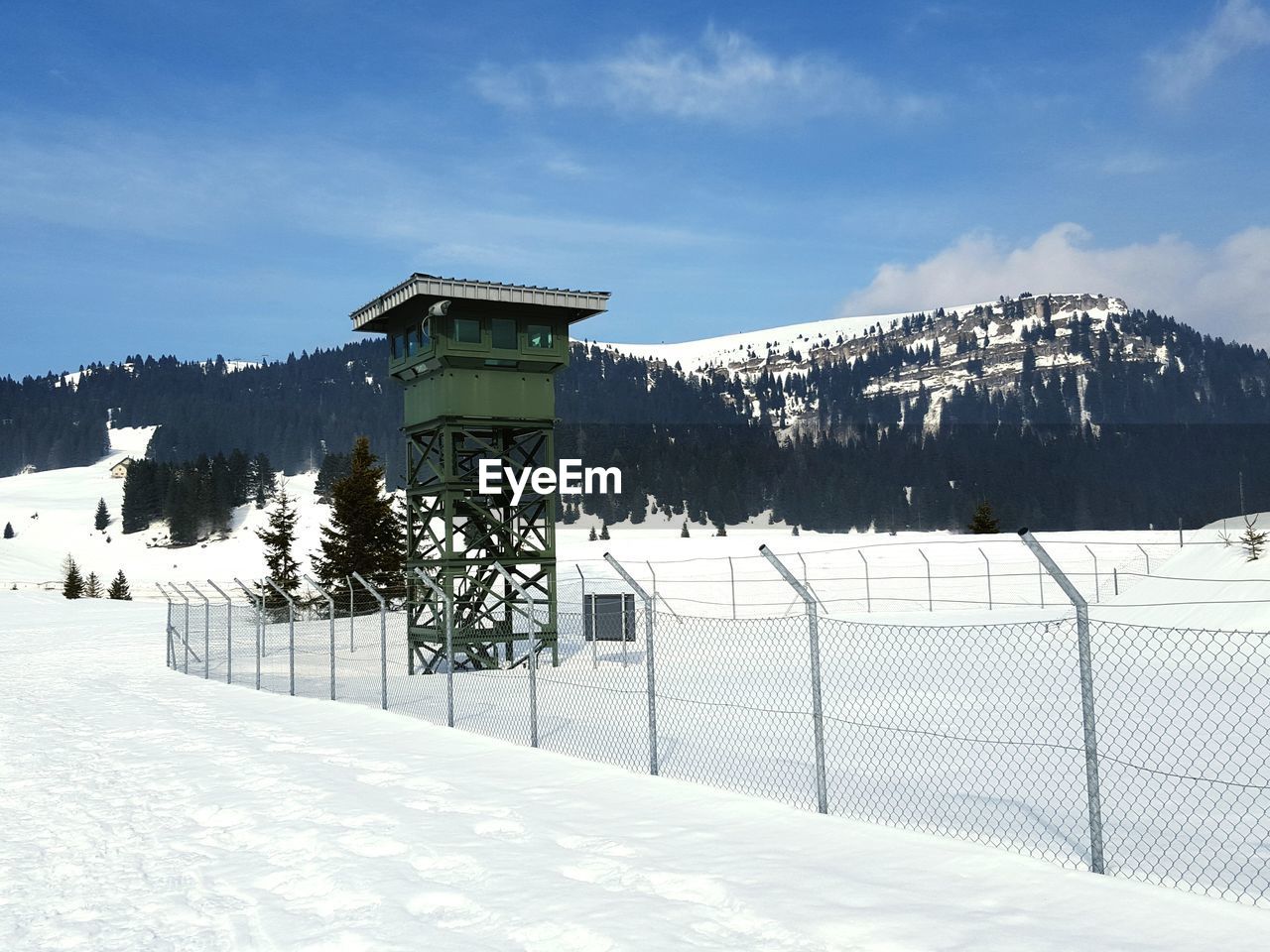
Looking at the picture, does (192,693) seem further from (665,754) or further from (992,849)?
(992,849)

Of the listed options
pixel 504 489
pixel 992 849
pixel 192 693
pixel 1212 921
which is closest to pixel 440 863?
pixel 992 849

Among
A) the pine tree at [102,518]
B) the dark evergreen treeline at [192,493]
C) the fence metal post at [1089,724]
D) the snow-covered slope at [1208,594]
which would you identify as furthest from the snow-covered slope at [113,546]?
the fence metal post at [1089,724]

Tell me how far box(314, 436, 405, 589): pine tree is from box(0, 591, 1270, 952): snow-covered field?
40501 millimetres

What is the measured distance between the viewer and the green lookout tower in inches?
1117

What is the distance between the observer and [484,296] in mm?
28234

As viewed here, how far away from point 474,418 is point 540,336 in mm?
2904

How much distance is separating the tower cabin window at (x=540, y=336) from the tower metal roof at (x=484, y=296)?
0.66m

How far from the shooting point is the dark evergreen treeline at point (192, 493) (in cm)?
13600

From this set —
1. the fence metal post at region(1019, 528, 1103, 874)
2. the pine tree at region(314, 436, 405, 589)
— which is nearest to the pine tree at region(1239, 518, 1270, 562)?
the fence metal post at region(1019, 528, 1103, 874)

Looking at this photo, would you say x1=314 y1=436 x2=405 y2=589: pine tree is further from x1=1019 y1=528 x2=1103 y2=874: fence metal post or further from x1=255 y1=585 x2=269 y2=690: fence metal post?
x1=1019 y1=528 x2=1103 y2=874: fence metal post

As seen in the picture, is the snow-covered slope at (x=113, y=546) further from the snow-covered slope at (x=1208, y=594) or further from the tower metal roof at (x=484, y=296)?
the snow-covered slope at (x=1208, y=594)

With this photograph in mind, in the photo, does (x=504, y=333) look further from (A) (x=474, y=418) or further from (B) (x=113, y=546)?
(B) (x=113, y=546)

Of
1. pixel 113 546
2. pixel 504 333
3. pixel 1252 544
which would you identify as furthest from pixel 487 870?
pixel 113 546

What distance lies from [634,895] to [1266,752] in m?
8.52
